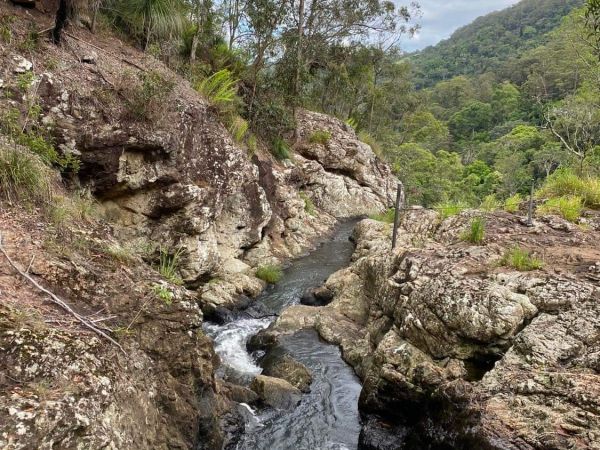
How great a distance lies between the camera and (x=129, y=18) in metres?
11.2

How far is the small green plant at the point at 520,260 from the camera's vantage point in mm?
6309

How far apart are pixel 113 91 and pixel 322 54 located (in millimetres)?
17566

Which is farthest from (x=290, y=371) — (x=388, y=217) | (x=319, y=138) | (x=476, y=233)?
(x=319, y=138)

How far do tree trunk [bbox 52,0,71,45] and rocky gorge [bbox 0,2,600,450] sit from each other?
0.24 meters

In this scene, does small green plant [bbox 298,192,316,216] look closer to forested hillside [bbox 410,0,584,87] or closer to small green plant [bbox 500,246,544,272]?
small green plant [bbox 500,246,544,272]

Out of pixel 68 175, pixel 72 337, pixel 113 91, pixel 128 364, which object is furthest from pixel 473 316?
pixel 113 91

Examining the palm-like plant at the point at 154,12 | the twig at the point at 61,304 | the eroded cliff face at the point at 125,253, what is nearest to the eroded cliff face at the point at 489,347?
the eroded cliff face at the point at 125,253

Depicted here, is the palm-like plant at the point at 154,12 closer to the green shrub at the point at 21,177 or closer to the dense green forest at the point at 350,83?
the dense green forest at the point at 350,83

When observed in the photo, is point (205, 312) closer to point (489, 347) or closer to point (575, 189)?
point (489, 347)

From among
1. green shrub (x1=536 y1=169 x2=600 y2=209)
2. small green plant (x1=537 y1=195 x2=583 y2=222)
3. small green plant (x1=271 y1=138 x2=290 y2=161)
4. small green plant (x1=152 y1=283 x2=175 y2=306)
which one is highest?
small green plant (x1=271 y1=138 x2=290 y2=161)

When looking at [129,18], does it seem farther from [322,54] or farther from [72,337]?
[322,54]

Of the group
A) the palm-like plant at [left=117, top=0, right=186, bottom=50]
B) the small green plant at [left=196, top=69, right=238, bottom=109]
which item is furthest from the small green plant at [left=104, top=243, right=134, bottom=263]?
the small green plant at [left=196, top=69, right=238, bottom=109]

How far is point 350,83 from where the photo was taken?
27.5 metres

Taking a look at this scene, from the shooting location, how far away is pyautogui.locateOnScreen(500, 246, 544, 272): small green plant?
6.31 m
